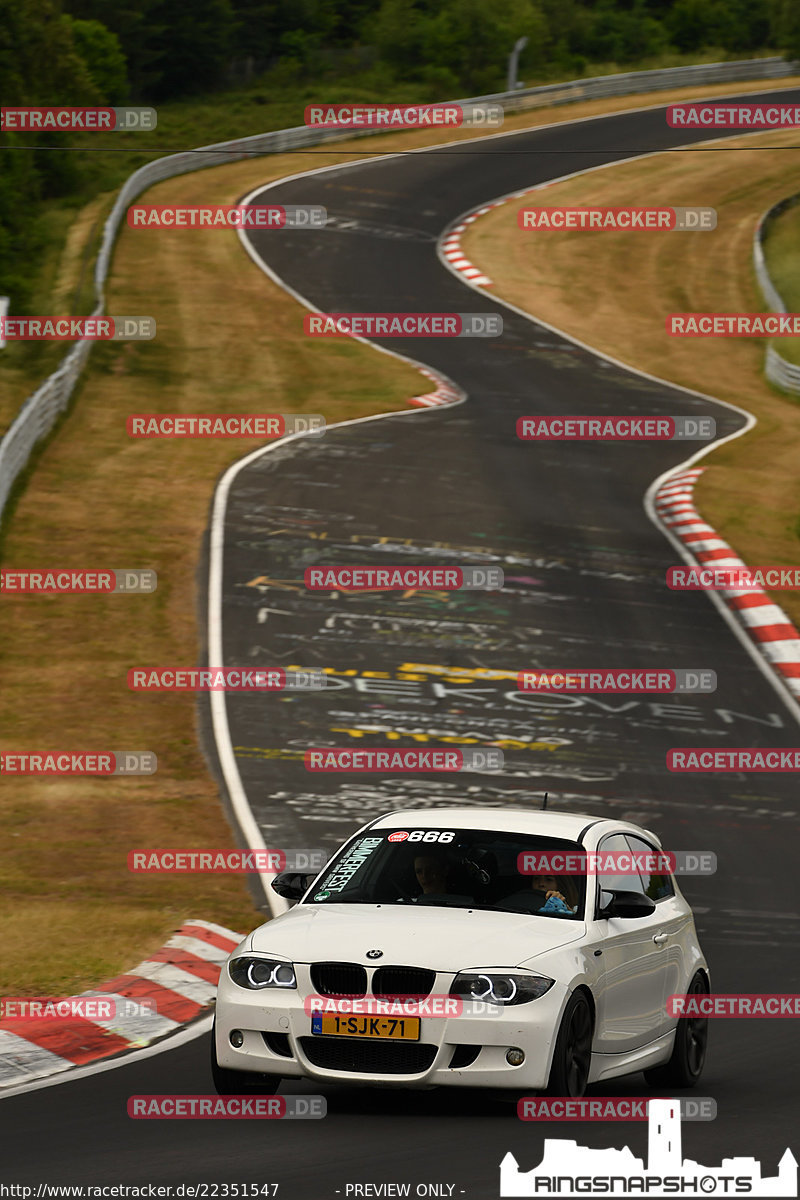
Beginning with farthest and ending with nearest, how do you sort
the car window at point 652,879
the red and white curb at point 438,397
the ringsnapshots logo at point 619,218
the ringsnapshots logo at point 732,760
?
the ringsnapshots logo at point 619,218
the red and white curb at point 438,397
the ringsnapshots logo at point 732,760
the car window at point 652,879

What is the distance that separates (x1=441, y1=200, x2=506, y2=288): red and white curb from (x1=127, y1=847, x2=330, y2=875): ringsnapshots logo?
32444mm

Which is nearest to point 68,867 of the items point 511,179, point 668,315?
point 668,315

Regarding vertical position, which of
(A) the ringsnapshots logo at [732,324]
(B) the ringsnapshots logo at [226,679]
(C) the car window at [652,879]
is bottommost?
(A) the ringsnapshots logo at [732,324]

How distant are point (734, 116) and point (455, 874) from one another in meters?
62.4

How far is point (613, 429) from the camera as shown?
33375 millimetres

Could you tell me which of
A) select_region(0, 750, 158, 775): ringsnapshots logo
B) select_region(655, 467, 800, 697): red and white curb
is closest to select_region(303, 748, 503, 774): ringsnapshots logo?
select_region(0, 750, 158, 775): ringsnapshots logo

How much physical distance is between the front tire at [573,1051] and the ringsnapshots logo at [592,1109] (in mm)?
53

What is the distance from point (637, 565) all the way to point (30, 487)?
962 centimetres

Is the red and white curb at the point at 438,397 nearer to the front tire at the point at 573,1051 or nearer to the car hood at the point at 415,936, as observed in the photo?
the car hood at the point at 415,936

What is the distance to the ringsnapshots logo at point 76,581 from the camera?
76.9 ft

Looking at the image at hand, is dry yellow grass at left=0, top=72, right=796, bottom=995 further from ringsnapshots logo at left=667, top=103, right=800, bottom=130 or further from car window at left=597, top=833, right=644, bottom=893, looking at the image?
ringsnapshots logo at left=667, top=103, right=800, bottom=130

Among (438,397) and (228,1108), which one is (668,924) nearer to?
(228,1108)

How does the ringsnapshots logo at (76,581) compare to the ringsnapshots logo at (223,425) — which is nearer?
the ringsnapshots logo at (76,581)

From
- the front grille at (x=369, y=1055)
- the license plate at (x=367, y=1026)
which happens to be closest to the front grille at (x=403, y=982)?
the license plate at (x=367, y=1026)
